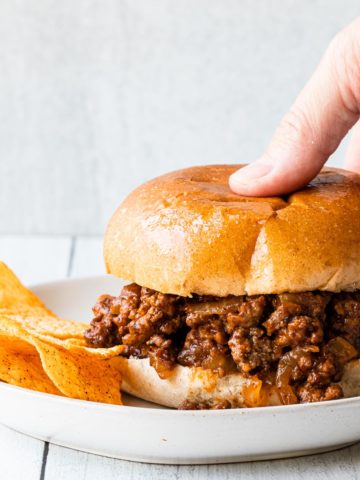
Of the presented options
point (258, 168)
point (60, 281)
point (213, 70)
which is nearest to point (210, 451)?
point (258, 168)

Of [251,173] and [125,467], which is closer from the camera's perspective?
[125,467]

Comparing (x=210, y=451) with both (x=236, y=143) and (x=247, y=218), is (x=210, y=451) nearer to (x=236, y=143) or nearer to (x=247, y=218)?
(x=247, y=218)

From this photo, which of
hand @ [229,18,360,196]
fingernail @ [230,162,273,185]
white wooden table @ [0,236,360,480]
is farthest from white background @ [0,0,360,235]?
white wooden table @ [0,236,360,480]

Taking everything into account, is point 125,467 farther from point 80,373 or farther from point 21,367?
A: point 21,367

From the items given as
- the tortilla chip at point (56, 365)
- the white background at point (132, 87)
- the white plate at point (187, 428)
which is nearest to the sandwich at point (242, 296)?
the tortilla chip at point (56, 365)

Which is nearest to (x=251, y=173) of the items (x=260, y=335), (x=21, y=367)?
(x=260, y=335)

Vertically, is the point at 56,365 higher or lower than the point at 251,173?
lower
